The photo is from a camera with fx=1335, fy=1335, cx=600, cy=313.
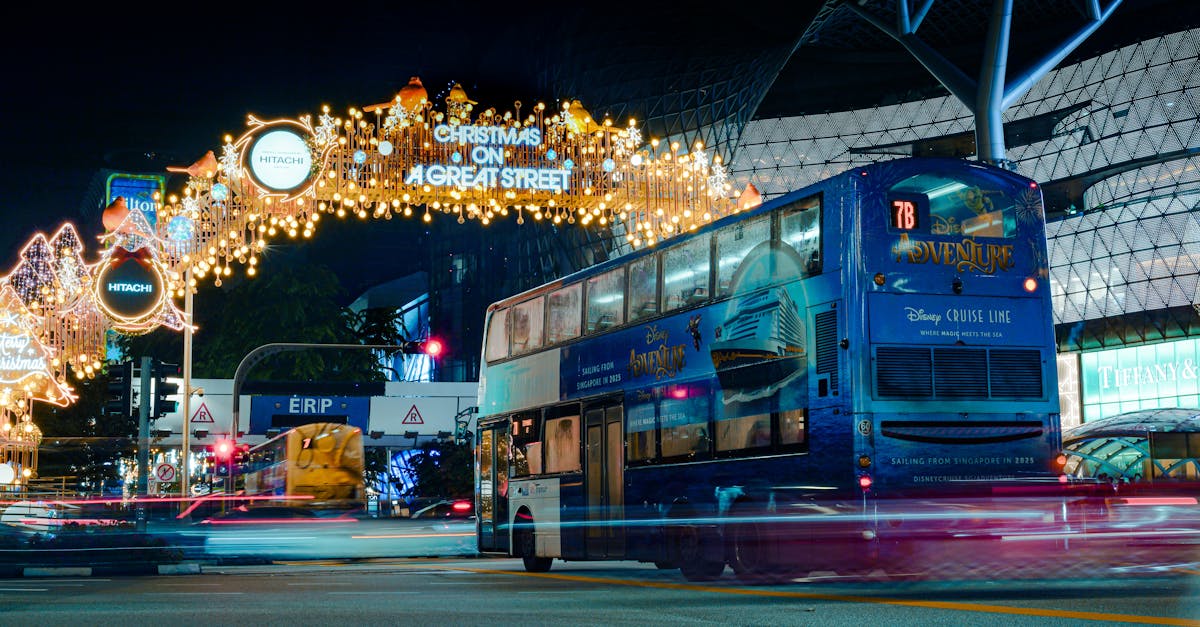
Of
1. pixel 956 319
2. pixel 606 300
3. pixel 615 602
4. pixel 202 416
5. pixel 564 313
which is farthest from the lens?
pixel 202 416

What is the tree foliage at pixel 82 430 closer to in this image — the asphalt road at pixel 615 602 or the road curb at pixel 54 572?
the road curb at pixel 54 572

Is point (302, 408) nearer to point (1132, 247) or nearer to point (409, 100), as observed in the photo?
point (409, 100)

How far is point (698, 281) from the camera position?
16.8 m

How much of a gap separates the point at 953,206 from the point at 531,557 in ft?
29.9

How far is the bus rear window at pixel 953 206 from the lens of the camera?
1452 cm

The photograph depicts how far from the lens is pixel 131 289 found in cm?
2711

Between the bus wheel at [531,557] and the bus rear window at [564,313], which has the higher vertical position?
the bus rear window at [564,313]

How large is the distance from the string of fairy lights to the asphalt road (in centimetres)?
1026

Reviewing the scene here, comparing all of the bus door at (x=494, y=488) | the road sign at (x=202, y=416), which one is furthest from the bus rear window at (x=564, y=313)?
the road sign at (x=202, y=416)

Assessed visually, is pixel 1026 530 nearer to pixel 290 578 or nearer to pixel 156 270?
pixel 290 578

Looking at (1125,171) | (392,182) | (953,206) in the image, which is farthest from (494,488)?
(1125,171)

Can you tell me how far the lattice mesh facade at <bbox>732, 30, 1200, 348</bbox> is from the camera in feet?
225

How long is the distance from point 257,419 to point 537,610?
121ft

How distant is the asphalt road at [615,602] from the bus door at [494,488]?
4.91 meters
